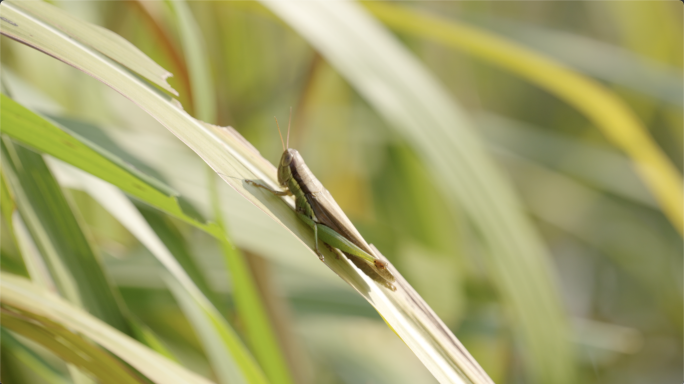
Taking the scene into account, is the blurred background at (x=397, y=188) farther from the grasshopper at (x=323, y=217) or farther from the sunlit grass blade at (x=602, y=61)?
the grasshopper at (x=323, y=217)

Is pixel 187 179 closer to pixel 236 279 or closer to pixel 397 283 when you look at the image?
pixel 236 279

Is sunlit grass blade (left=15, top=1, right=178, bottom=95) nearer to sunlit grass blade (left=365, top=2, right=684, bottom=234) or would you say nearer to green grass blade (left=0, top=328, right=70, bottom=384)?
green grass blade (left=0, top=328, right=70, bottom=384)

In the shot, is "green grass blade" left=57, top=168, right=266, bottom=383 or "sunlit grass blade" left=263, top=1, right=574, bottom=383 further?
"sunlit grass blade" left=263, top=1, right=574, bottom=383

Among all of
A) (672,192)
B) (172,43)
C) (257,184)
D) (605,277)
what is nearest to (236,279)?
(257,184)

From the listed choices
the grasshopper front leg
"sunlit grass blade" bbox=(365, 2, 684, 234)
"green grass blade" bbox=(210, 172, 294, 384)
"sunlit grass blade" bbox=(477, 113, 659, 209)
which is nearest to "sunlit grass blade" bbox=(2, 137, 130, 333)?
"green grass blade" bbox=(210, 172, 294, 384)

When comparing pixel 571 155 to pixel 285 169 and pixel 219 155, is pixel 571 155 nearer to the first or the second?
pixel 285 169

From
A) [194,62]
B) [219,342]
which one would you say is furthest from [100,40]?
[219,342]
